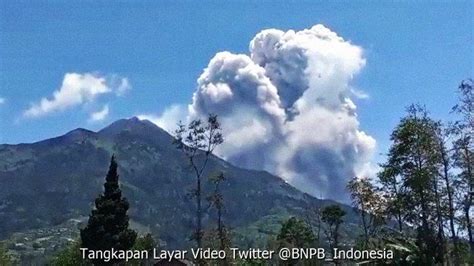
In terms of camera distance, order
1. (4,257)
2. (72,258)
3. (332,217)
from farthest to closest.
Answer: (332,217), (72,258), (4,257)

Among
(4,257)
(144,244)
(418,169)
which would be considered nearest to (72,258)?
(144,244)

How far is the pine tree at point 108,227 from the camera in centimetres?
5606

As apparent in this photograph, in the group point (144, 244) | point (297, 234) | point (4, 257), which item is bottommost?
point (4, 257)

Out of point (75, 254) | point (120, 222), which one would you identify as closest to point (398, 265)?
point (120, 222)

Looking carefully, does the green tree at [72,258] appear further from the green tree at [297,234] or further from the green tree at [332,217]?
the green tree at [332,217]

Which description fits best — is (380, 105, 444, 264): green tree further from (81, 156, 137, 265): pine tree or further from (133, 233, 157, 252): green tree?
(133, 233, 157, 252): green tree

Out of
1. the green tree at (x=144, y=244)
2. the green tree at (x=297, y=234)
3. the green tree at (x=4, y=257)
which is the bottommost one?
the green tree at (x=4, y=257)

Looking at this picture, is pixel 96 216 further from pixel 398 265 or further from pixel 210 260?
pixel 398 265

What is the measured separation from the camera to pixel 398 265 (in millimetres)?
36688

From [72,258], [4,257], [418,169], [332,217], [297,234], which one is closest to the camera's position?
[418,169]

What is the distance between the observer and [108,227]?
56562 mm

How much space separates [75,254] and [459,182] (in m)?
46.0

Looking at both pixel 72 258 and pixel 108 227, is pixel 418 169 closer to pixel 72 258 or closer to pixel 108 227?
pixel 108 227

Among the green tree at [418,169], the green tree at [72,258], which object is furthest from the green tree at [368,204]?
the green tree at [72,258]
